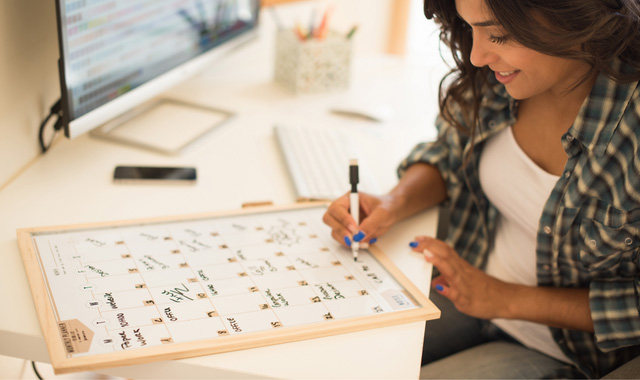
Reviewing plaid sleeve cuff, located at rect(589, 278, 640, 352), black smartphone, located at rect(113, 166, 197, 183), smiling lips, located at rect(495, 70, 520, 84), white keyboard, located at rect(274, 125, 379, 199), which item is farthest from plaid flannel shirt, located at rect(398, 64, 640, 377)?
black smartphone, located at rect(113, 166, 197, 183)

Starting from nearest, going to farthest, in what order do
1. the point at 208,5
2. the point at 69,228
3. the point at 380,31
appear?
1. the point at 69,228
2. the point at 208,5
3. the point at 380,31

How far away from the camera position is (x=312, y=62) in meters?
1.51

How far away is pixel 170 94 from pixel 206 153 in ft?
1.11

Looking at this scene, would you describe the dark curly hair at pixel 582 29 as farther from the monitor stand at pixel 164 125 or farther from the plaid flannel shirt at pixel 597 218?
the monitor stand at pixel 164 125

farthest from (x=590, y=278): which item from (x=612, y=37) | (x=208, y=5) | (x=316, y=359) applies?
(x=208, y=5)

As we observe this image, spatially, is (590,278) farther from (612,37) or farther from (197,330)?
(197,330)

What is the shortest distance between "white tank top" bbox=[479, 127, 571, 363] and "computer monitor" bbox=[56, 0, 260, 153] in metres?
0.63

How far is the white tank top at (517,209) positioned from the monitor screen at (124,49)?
0.63 metres

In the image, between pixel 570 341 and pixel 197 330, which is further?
pixel 570 341

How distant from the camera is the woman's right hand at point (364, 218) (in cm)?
89

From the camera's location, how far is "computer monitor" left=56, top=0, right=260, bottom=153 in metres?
0.95

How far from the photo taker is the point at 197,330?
26.8 inches

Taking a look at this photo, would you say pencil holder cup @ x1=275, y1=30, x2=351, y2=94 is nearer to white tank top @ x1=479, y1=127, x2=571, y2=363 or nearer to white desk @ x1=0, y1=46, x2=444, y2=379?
white desk @ x1=0, y1=46, x2=444, y2=379

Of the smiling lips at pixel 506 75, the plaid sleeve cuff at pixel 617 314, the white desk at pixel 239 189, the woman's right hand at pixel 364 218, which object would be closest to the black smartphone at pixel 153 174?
the white desk at pixel 239 189
